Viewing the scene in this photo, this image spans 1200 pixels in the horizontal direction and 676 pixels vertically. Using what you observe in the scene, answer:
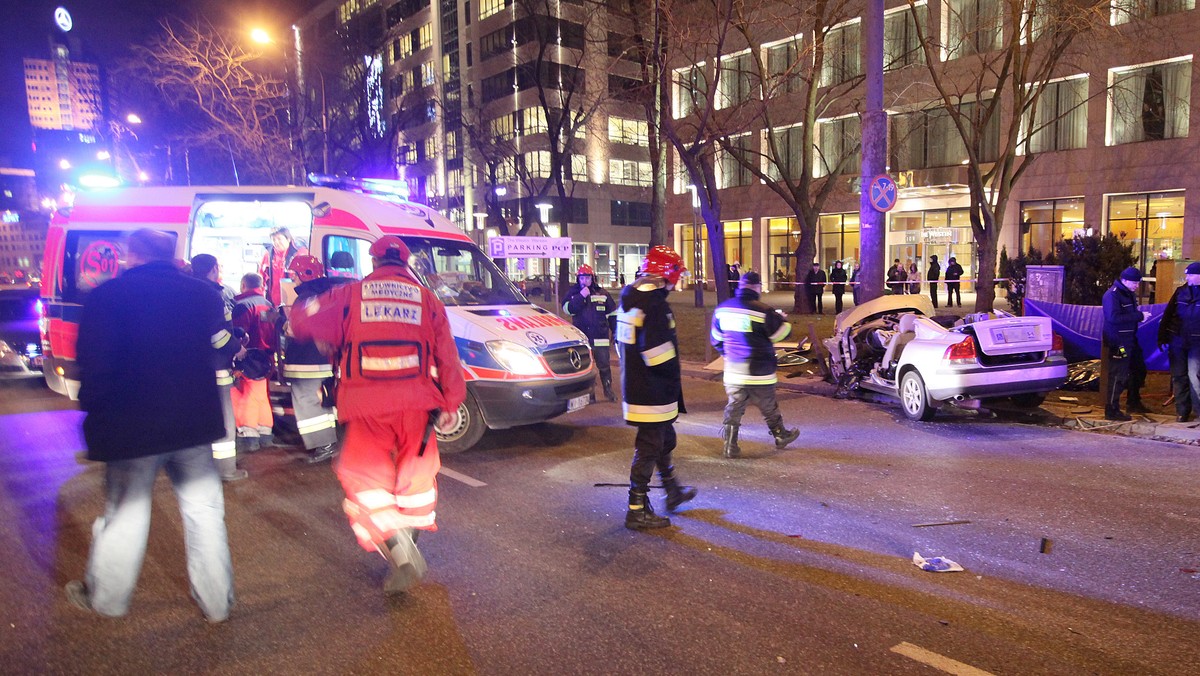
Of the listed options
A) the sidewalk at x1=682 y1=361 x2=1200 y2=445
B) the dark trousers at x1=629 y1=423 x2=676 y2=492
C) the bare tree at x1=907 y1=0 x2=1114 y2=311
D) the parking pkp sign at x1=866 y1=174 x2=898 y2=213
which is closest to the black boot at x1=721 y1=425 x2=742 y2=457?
the dark trousers at x1=629 y1=423 x2=676 y2=492

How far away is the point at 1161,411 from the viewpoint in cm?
891

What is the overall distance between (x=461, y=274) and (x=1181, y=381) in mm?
7894

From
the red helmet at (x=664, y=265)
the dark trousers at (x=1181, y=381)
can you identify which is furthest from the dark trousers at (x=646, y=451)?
the dark trousers at (x=1181, y=381)

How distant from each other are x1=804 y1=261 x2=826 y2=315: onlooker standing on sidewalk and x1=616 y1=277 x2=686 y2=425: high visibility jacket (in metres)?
16.9

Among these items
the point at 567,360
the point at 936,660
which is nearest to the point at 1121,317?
the point at 567,360

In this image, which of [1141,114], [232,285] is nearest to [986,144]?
[1141,114]

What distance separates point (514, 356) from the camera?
23.0 feet

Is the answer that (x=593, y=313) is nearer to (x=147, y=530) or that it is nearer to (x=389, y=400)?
(x=389, y=400)

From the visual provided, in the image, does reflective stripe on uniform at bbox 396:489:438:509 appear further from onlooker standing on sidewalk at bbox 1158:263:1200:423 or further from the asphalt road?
onlooker standing on sidewalk at bbox 1158:263:1200:423

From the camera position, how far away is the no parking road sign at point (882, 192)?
36.6ft

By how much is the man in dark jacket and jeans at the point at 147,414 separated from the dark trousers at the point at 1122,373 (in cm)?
897

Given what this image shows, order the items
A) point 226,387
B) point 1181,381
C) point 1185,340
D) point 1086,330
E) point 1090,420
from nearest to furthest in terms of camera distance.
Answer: point 226,387 → point 1185,340 → point 1181,381 → point 1090,420 → point 1086,330

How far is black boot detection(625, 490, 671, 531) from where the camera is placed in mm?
5156

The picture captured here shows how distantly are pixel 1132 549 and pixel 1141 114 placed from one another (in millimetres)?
27209
